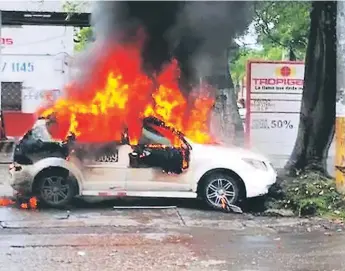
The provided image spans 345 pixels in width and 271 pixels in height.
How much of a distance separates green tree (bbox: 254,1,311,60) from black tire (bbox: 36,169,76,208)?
523cm

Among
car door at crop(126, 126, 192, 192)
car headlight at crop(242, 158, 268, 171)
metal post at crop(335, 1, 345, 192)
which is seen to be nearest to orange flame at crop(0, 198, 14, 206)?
car door at crop(126, 126, 192, 192)

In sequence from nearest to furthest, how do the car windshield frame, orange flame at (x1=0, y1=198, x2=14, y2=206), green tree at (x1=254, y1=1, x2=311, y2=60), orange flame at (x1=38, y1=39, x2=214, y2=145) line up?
the car windshield frame → orange flame at (x1=38, y1=39, x2=214, y2=145) → orange flame at (x1=0, y1=198, x2=14, y2=206) → green tree at (x1=254, y1=1, x2=311, y2=60)

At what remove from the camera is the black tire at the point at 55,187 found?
9.67 meters

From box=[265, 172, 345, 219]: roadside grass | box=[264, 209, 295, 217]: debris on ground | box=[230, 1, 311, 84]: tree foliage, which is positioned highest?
box=[230, 1, 311, 84]: tree foliage

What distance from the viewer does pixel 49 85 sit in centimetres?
2308

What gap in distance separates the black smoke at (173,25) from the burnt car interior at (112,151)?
2150 millimetres

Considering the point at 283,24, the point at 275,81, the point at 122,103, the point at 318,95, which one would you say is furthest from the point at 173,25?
the point at 283,24

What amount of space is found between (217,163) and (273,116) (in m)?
5.59

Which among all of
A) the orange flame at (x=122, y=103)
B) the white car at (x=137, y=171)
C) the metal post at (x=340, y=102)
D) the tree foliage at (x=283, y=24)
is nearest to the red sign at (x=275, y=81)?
the tree foliage at (x=283, y=24)

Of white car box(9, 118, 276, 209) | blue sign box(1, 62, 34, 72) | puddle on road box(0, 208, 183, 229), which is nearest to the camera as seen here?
puddle on road box(0, 208, 183, 229)

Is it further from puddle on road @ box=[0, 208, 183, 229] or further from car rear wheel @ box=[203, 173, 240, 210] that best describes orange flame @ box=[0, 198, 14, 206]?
car rear wheel @ box=[203, 173, 240, 210]

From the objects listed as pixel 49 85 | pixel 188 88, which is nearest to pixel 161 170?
pixel 188 88

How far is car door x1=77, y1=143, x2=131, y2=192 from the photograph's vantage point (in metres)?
9.60

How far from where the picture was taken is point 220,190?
→ 31.7ft
